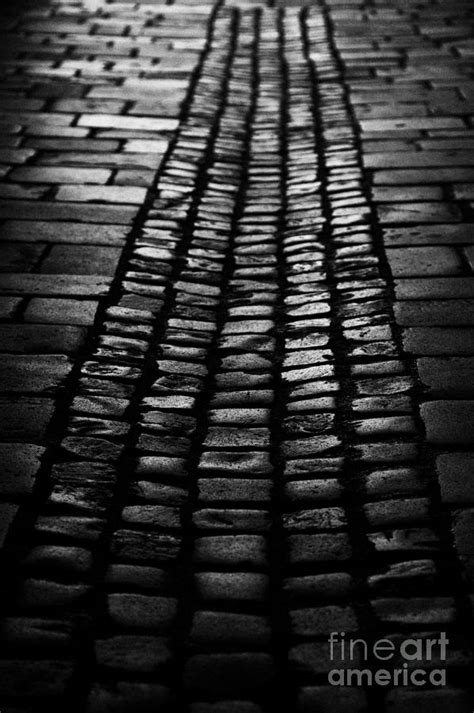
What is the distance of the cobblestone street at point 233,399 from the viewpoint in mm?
2039

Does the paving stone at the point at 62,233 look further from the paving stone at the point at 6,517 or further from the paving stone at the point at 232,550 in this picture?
the paving stone at the point at 232,550

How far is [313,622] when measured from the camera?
2.11m

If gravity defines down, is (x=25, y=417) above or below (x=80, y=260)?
below

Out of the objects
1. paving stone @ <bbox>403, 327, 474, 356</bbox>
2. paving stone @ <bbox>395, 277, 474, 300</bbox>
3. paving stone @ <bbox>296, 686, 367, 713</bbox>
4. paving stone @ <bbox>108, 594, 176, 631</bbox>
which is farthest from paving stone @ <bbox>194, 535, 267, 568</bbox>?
paving stone @ <bbox>395, 277, 474, 300</bbox>

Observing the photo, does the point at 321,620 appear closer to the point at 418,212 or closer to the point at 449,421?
the point at 449,421

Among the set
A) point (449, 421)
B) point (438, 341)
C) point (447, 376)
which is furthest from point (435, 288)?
point (449, 421)

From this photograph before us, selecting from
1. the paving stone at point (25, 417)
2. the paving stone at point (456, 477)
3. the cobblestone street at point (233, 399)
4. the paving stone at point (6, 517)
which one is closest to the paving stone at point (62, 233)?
the cobblestone street at point (233, 399)

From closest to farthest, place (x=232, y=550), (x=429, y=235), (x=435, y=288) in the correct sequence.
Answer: (x=232, y=550)
(x=435, y=288)
(x=429, y=235)

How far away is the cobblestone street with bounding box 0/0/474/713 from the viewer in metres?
2.04

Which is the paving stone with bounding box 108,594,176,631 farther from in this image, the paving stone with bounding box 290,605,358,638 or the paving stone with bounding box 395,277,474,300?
the paving stone with bounding box 395,277,474,300

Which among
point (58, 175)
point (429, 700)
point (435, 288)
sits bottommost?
point (429, 700)

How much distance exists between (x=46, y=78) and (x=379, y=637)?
546 centimetres

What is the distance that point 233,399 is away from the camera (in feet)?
9.96

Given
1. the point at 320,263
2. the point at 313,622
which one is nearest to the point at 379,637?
the point at 313,622
